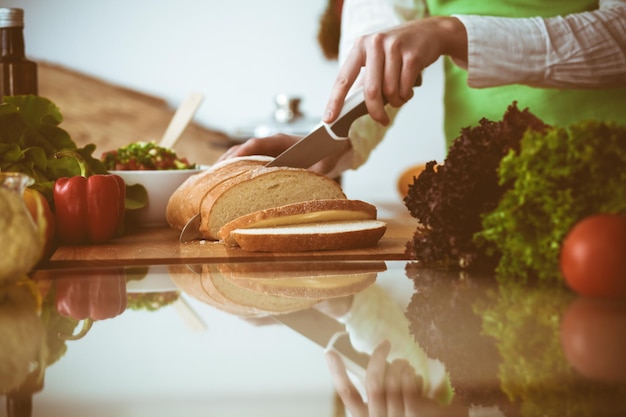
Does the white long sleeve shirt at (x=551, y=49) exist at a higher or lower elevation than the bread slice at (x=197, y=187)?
higher

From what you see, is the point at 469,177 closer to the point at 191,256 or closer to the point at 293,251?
the point at 293,251

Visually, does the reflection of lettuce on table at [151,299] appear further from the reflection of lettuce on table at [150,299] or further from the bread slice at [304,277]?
the bread slice at [304,277]

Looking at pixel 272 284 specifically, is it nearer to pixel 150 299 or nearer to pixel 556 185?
pixel 150 299

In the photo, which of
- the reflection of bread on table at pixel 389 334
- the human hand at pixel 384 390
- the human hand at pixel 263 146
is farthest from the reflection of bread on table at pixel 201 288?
the human hand at pixel 263 146

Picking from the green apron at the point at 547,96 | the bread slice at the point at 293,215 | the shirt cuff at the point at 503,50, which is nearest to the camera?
the bread slice at the point at 293,215

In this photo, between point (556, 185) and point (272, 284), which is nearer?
point (556, 185)

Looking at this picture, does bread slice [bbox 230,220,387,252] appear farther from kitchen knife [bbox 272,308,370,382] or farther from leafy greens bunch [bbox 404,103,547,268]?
kitchen knife [bbox 272,308,370,382]

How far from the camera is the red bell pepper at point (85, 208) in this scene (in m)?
1.60

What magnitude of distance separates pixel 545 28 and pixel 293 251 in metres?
0.87

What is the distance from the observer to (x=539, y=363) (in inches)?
28.1

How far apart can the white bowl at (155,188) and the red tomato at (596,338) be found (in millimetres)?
1187

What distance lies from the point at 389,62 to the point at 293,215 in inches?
14.3

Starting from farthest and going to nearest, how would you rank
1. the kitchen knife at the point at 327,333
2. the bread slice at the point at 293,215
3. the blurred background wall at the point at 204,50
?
the blurred background wall at the point at 204,50 < the bread slice at the point at 293,215 < the kitchen knife at the point at 327,333

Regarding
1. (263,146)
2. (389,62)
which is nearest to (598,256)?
(389,62)
